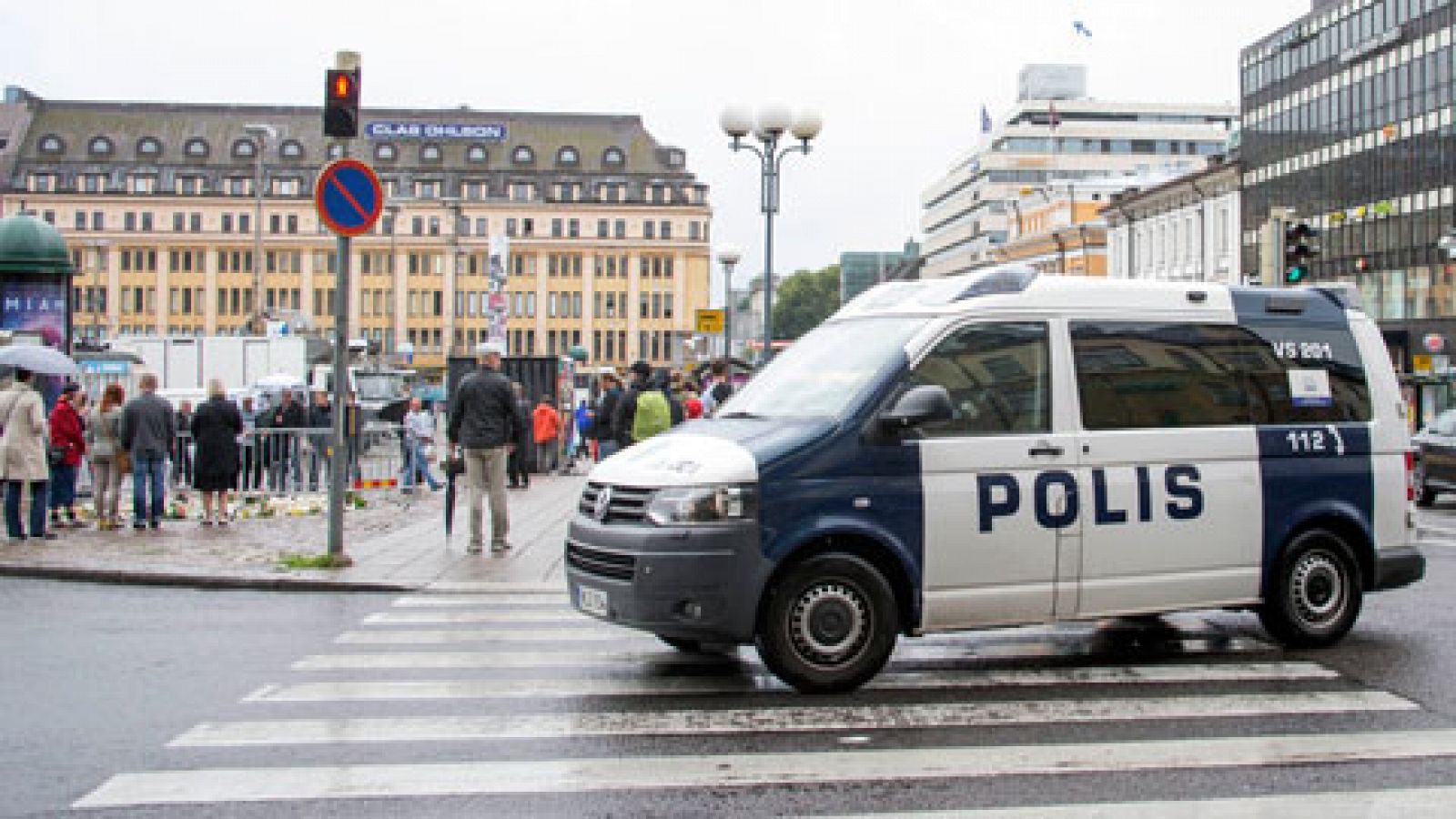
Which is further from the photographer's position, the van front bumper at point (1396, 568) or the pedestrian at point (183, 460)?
the pedestrian at point (183, 460)

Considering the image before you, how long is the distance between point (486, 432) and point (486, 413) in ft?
0.60

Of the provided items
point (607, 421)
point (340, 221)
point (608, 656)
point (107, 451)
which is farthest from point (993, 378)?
point (607, 421)

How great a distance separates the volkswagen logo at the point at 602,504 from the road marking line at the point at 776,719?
44.1 inches

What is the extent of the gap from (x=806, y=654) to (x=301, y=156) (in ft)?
433

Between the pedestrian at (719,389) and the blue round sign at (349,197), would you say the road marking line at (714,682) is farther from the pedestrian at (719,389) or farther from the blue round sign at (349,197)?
the pedestrian at (719,389)

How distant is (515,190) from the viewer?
13338cm

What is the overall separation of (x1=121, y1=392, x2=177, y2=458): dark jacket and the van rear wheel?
41.2ft

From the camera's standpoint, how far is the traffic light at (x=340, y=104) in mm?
13781

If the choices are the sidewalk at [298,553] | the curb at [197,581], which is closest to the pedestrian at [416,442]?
the sidewalk at [298,553]

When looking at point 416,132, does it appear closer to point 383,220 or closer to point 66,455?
point 66,455

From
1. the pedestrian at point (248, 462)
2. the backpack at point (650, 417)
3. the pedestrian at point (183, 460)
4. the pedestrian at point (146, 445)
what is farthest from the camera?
the pedestrian at point (183, 460)

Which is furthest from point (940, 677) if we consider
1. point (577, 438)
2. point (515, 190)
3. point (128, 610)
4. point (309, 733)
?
point (515, 190)

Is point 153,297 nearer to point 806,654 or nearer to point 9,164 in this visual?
point 9,164

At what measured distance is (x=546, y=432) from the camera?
29.3 metres
